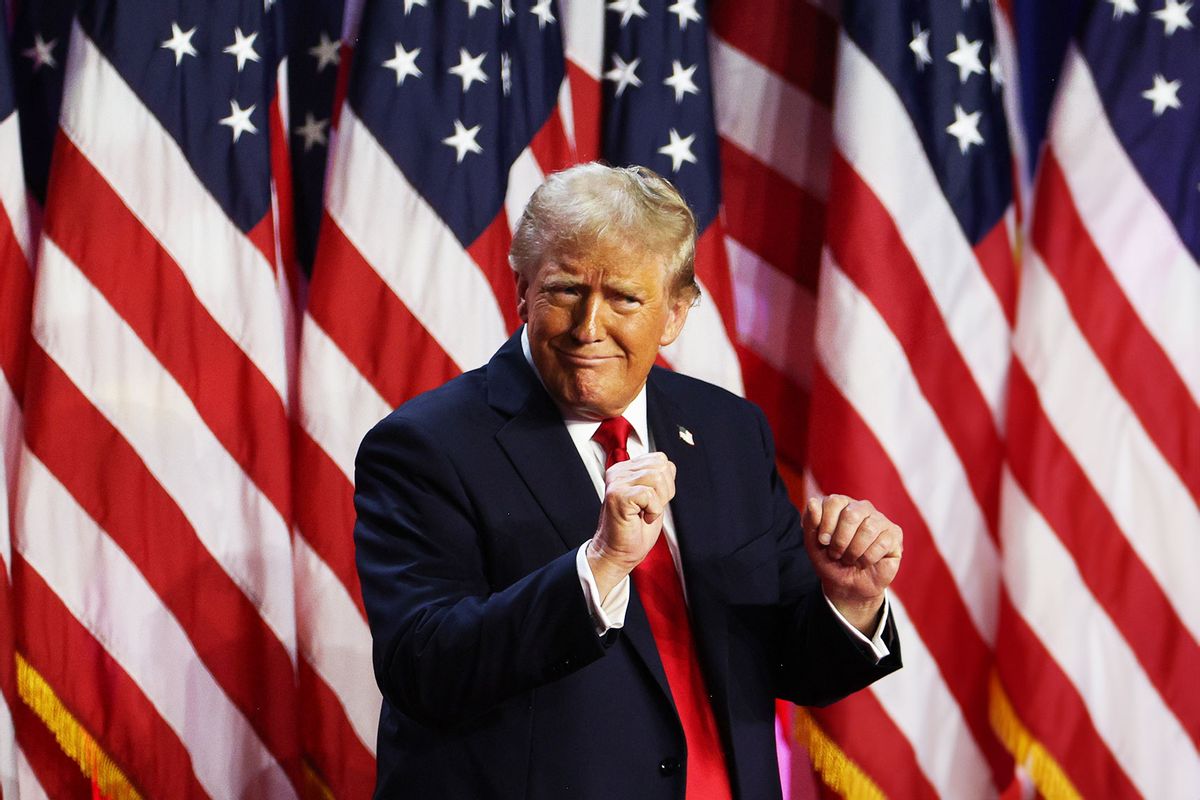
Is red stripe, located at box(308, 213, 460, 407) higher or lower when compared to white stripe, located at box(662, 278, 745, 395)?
higher

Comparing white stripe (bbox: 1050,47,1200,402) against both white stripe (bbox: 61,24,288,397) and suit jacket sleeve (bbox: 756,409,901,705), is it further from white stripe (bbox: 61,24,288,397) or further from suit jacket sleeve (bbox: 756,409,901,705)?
white stripe (bbox: 61,24,288,397)

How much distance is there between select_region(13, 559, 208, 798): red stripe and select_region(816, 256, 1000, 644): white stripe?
174 cm

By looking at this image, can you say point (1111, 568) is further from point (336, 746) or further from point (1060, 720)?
point (336, 746)

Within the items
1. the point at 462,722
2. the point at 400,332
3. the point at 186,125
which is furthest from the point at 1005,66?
the point at 462,722

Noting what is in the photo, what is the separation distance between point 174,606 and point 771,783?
161 cm

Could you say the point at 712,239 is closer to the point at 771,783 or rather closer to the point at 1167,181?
the point at 1167,181

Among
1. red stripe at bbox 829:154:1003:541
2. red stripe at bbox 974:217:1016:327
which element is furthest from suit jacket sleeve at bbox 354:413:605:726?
red stripe at bbox 974:217:1016:327

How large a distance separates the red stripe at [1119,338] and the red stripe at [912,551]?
578 millimetres

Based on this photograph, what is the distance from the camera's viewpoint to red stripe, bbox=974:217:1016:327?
3.04 meters

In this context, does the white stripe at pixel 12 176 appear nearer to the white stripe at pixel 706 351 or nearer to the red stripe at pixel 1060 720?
the white stripe at pixel 706 351

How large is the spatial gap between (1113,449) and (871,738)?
0.90 metres

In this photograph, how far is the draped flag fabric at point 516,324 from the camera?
9.14 ft

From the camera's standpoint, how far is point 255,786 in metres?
2.90

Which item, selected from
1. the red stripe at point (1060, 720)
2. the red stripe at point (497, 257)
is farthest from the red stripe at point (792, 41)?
the red stripe at point (1060, 720)
